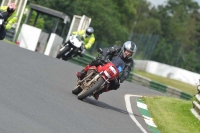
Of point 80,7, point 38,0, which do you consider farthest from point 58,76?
point 80,7

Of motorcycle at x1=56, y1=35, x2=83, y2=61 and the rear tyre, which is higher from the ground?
the rear tyre

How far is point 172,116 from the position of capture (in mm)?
16078

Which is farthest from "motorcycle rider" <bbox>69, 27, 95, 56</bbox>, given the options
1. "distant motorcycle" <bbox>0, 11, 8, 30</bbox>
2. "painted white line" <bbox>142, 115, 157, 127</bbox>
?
"painted white line" <bbox>142, 115, 157, 127</bbox>

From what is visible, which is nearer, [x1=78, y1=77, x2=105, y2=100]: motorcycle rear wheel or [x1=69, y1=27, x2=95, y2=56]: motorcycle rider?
[x1=78, y1=77, x2=105, y2=100]: motorcycle rear wheel

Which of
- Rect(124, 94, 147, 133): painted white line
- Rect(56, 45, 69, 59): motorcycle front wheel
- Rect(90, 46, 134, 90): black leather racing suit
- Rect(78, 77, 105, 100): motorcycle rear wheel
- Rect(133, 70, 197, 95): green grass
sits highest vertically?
Rect(90, 46, 134, 90): black leather racing suit

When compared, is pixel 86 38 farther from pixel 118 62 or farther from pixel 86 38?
pixel 118 62

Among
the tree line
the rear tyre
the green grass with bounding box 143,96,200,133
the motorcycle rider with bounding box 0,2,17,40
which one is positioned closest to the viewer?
the green grass with bounding box 143,96,200,133

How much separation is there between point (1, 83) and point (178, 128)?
→ 4081mm

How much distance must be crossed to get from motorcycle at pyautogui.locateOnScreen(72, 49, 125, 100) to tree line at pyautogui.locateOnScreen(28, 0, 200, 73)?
89.7 feet

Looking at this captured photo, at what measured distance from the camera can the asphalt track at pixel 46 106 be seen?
360 inches

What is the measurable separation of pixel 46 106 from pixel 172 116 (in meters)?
5.81

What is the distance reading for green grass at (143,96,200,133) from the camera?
45.3ft

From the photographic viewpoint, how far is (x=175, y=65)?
4944 cm

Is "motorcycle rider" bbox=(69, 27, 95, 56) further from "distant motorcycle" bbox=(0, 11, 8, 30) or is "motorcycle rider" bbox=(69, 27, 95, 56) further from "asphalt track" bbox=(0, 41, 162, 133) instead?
"asphalt track" bbox=(0, 41, 162, 133)
